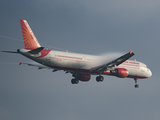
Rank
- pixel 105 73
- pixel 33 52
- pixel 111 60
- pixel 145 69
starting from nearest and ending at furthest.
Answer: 1. pixel 33 52
2. pixel 111 60
3. pixel 105 73
4. pixel 145 69

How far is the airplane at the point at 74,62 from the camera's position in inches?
1832

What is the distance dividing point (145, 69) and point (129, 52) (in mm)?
14569

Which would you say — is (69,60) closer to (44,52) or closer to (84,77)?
(44,52)

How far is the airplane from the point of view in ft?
153

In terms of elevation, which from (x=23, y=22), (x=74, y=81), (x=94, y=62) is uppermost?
(x=23, y=22)

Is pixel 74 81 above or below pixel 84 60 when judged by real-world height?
below

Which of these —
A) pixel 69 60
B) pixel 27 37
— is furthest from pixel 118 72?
pixel 27 37

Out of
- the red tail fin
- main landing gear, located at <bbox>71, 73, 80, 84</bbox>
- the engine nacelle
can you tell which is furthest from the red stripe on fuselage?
the engine nacelle

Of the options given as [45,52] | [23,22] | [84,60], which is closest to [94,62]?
[84,60]

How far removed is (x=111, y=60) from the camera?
50531mm

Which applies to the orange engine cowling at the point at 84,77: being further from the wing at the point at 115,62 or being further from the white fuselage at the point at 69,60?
the wing at the point at 115,62

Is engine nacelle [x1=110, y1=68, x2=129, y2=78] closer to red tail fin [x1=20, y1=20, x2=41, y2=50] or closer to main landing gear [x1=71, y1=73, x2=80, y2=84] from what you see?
main landing gear [x1=71, y1=73, x2=80, y2=84]

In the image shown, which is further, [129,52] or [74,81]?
[74,81]

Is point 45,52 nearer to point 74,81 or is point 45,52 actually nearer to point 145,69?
point 74,81
